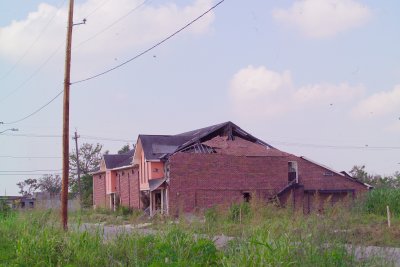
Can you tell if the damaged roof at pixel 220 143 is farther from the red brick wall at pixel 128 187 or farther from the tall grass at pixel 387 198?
the tall grass at pixel 387 198

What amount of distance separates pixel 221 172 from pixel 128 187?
13582mm

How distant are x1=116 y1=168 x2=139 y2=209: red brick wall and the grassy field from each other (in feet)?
123

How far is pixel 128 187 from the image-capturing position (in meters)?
57.7

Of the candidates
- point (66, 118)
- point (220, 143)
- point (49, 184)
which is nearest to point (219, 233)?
point (66, 118)

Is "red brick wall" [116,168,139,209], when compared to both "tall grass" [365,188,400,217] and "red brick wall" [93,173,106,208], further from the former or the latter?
"tall grass" [365,188,400,217]

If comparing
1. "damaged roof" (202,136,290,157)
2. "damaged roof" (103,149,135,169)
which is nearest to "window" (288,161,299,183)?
"damaged roof" (202,136,290,157)

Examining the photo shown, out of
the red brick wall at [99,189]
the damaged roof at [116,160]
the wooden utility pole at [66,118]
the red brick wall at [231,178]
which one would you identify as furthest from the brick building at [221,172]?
the wooden utility pole at [66,118]

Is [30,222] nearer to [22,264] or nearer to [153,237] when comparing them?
[22,264]

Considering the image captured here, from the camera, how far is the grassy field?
8.04 meters

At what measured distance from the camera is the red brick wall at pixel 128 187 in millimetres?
55188

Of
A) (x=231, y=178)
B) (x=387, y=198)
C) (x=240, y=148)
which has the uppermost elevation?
(x=240, y=148)

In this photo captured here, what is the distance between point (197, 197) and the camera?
46500 mm

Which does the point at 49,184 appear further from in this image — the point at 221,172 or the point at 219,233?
the point at 219,233

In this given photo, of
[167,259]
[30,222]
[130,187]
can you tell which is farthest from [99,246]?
[130,187]
